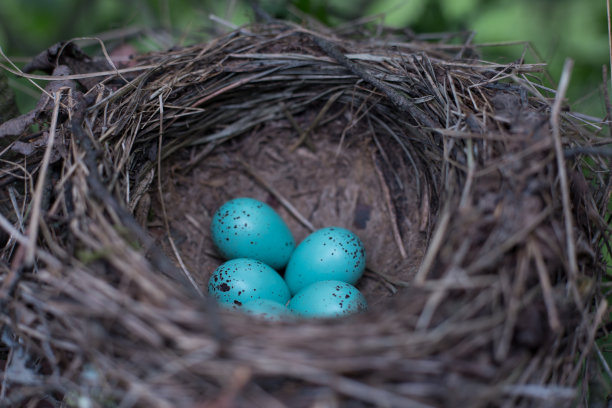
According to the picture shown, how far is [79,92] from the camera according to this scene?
201 cm

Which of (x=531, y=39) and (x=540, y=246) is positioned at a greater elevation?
(x=531, y=39)

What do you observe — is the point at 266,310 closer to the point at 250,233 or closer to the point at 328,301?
the point at 328,301

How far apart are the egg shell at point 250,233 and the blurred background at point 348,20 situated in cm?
105

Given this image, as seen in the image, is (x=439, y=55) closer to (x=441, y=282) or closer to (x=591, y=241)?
(x=591, y=241)

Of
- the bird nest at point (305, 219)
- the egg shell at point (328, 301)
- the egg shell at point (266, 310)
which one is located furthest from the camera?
the egg shell at point (328, 301)

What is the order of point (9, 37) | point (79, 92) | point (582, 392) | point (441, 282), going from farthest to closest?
1. point (9, 37)
2. point (79, 92)
3. point (582, 392)
4. point (441, 282)

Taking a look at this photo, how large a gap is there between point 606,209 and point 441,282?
2.94ft

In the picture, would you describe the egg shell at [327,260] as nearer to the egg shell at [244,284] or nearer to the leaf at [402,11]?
the egg shell at [244,284]

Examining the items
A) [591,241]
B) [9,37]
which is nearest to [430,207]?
[591,241]

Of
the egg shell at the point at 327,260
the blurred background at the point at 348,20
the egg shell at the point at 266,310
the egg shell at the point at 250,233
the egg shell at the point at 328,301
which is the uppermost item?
the blurred background at the point at 348,20

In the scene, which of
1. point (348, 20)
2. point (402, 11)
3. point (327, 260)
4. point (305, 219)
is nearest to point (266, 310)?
point (327, 260)

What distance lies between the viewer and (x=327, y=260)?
83.3 inches

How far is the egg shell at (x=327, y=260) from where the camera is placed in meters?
2.12

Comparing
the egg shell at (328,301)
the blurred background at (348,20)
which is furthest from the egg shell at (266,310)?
the blurred background at (348,20)
